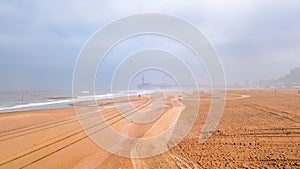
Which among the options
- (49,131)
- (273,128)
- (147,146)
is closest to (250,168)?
(147,146)

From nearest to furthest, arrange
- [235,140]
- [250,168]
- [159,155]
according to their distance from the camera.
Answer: [250,168] < [159,155] < [235,140]

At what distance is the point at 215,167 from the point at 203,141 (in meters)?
3.57

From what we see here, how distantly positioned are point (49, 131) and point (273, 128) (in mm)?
13712

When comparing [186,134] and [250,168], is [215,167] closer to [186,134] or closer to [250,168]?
[250,168]

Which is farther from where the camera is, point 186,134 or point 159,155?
point 186,134

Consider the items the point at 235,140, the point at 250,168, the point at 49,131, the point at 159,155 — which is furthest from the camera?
the point at 49,131

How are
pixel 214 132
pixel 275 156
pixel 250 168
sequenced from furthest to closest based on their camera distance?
pixel 214 132
pixel 275 156
pixel 250 168

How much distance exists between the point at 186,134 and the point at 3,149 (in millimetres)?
8978

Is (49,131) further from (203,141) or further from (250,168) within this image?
(250,168)

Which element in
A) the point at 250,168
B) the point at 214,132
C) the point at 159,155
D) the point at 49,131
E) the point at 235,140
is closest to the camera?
the point at 250,168

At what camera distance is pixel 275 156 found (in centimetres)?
768

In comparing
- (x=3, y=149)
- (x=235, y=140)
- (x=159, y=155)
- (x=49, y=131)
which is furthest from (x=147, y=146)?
(x=49, y=131)

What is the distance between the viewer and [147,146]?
34.1 feet

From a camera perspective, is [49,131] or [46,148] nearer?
[46,148]
